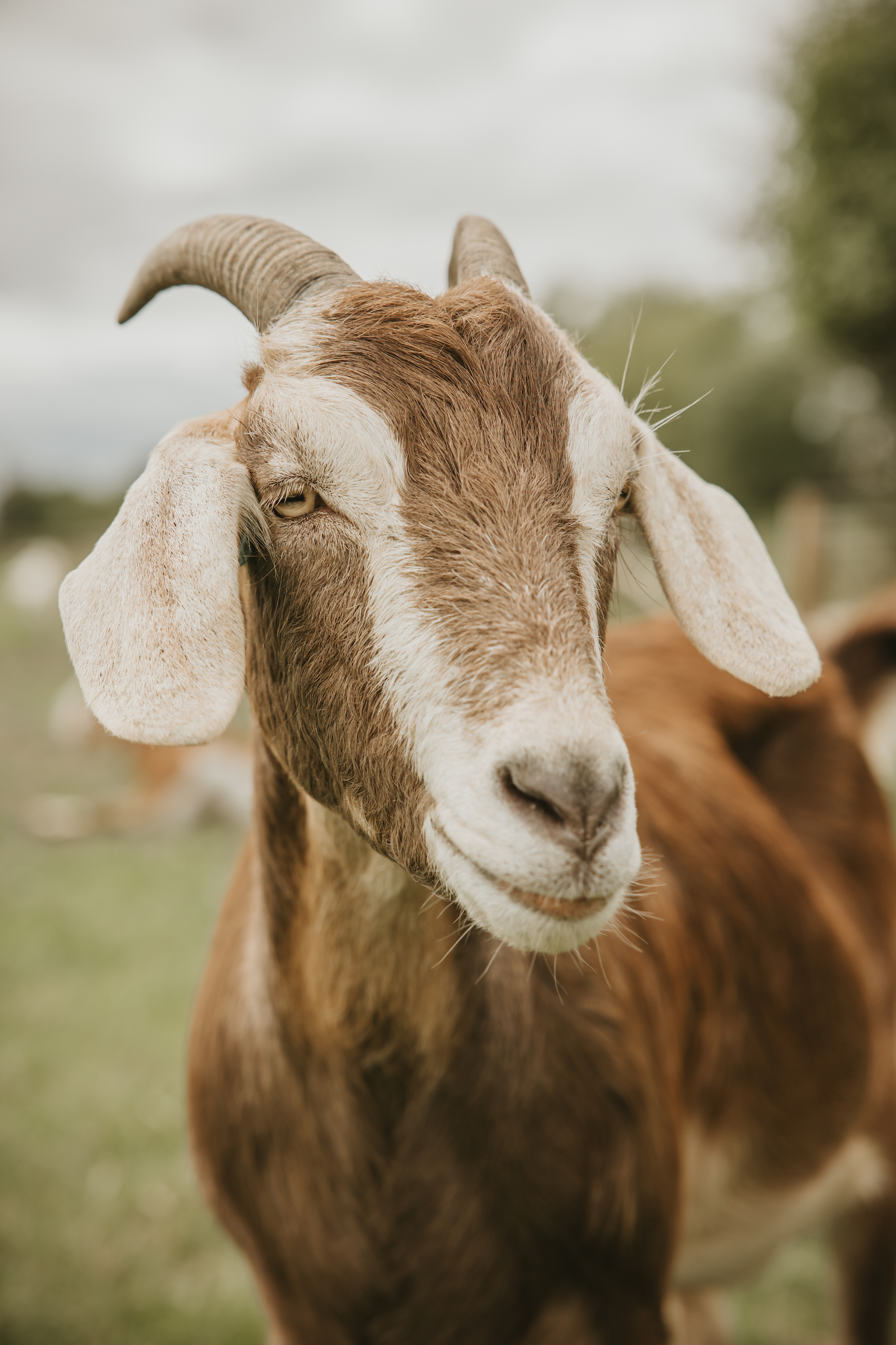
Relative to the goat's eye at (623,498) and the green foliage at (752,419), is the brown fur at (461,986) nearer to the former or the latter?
the goat's eye at (623,498)

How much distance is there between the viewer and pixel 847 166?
38.8ft

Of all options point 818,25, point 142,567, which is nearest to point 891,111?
point 818,25

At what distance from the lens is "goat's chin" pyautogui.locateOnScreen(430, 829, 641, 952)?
1291mm

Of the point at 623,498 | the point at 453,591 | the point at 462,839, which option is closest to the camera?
the point at 462,839

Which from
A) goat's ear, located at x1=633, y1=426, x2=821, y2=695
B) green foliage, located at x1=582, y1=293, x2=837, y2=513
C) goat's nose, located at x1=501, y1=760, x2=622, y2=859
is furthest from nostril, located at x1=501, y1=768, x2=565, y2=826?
green foliage, located at x1=582, y1=293, x2=837, y2=513

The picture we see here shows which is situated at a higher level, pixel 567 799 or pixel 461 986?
pixel 567 799

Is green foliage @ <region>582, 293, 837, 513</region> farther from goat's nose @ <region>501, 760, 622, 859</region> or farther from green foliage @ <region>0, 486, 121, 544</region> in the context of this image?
goat's nose @ <region>501, 760, 622, 859</region>

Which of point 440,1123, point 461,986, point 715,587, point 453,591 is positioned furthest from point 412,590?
point 440,1123

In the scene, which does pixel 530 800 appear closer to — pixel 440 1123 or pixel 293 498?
pixel 293 498

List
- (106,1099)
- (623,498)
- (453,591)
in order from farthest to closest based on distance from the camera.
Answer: (106,1099), (623,498), (453,591)

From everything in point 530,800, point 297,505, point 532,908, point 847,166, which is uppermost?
point 847,166

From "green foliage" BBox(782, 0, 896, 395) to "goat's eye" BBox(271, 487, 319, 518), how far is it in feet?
40.5

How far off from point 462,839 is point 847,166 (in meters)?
13.2

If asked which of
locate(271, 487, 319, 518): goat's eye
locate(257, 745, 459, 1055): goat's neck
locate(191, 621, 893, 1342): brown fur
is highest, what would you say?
locate(271, 487, 319, 518): goat's eye
